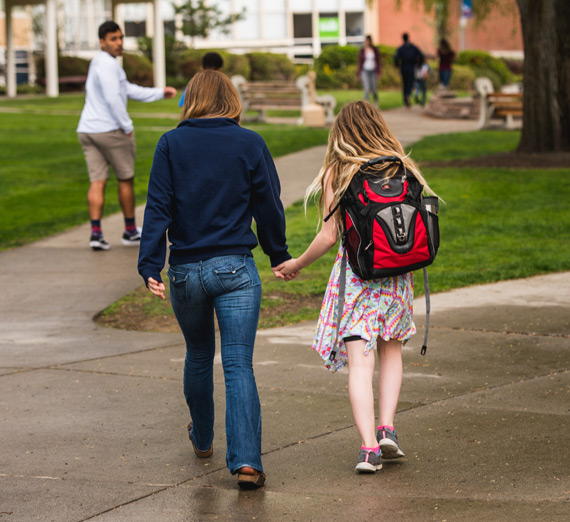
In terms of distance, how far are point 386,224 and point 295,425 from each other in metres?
1.29

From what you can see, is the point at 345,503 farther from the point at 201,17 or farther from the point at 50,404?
the point at 201,17

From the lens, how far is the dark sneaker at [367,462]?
4.19 meters

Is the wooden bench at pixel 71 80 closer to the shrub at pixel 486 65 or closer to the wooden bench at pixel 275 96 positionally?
the shrub at pixel 486 65

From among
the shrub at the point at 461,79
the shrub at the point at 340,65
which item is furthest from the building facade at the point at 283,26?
the shrub at the point at 461,79

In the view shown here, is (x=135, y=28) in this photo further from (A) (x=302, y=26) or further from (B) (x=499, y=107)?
(B) (x=499, y=107)

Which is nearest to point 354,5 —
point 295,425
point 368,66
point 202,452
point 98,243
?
point 368,66

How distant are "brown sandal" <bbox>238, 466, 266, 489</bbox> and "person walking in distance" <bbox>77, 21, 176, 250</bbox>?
18.9 feet

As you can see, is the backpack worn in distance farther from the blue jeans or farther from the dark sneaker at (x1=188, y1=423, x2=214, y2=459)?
the dark sneaker at (x1=188, y1=423, x2=214, y2=459)

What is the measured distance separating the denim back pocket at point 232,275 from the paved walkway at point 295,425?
0.82 meters

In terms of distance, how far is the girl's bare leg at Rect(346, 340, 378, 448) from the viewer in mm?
4254

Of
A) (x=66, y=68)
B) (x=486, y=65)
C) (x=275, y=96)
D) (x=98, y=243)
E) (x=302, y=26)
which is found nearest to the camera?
(x=98, y=243)

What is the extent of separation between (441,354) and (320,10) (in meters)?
55.3

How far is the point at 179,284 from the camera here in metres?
4.09

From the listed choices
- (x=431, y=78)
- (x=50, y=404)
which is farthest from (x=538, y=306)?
(x=431, y=78)
